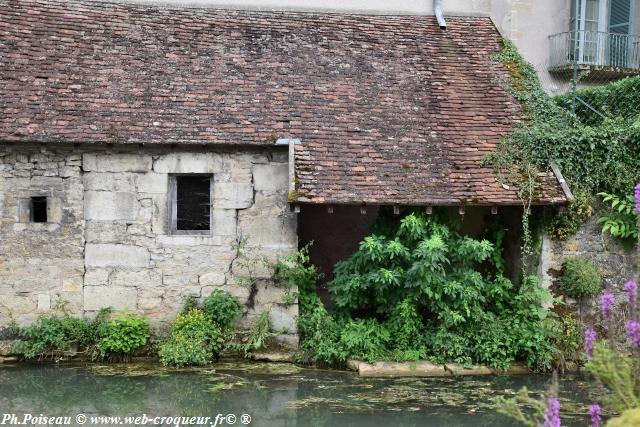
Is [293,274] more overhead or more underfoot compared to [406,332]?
more overhead

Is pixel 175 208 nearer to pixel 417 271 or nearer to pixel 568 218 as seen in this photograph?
pixel 417 271

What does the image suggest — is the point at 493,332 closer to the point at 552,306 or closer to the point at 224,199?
the point at 552,306

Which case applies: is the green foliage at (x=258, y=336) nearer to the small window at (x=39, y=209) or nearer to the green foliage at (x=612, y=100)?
the small window at (x=39, y=209)

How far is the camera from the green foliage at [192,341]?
29.5 feet

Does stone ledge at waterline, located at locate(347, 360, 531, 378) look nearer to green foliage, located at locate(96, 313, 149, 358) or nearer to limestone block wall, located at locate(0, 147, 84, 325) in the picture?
green foliage, located at locate(96, 313, 149, 358)

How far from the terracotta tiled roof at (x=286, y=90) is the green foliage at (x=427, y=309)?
2.30 ft

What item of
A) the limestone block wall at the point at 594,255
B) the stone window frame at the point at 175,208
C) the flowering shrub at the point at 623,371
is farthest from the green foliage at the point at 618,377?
the stone window frame at the point at 175,208

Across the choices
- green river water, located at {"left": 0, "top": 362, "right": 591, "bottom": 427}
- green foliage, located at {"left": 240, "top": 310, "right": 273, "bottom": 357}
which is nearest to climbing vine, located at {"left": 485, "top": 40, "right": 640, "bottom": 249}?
green river water, located at {"left": 0, "top": 362, "right": 591, "bottom": 427}

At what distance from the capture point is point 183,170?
31.6ft

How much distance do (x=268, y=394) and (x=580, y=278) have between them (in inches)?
176

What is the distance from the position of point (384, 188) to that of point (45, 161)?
4.64 meters

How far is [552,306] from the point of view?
31.2 feet

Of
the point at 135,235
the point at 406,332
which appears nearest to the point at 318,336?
the point at 406,332

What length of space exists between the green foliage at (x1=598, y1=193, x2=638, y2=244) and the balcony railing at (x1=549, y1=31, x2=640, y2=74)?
17.5 feet
